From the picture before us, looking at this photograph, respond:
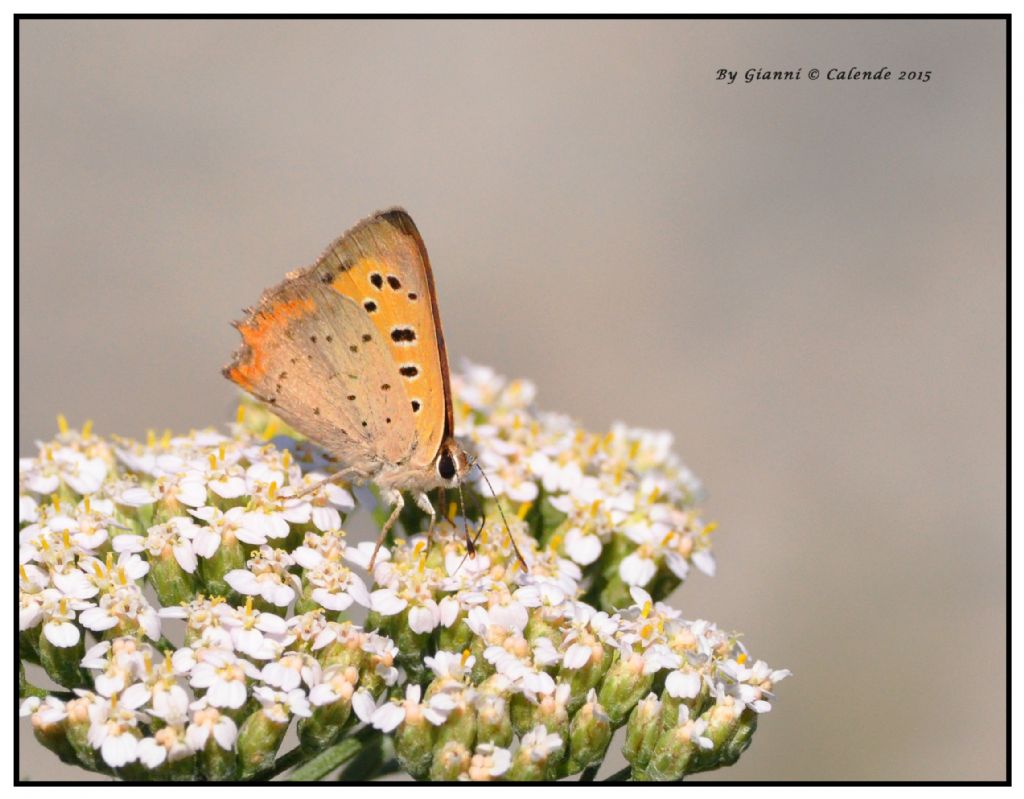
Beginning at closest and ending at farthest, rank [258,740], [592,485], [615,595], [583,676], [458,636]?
[258,740] < [583,676] < [458,636] < [615,595] < [592,485]

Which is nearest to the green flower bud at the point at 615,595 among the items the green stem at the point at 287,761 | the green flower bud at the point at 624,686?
the green flower bud at the point at 624,686

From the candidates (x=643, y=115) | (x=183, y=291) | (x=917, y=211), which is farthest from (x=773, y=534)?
(x=183, y=291)

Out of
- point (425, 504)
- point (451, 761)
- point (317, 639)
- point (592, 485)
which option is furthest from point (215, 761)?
point (592, 485)

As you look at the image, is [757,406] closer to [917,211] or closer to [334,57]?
[917,211]

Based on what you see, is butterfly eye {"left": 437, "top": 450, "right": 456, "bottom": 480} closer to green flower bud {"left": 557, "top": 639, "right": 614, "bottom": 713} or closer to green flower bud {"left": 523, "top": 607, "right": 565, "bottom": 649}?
green flower bud {"left": 523, "top": 607, "right": 565, "bottom": 649}

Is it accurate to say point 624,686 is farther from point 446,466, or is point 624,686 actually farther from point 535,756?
point 446,466
